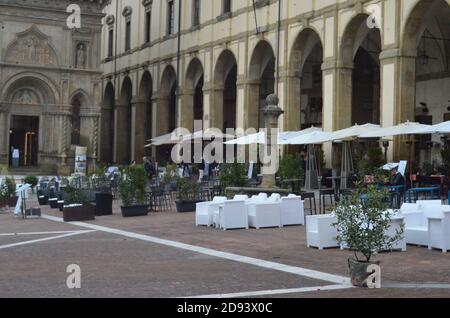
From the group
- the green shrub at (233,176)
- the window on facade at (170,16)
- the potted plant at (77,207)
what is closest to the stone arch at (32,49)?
the window on facade at (170,16)

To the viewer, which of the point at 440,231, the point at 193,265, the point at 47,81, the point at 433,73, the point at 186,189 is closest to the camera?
the point at 193,265

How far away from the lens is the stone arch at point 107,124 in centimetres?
5447

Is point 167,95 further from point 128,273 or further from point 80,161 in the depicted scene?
point 128,273

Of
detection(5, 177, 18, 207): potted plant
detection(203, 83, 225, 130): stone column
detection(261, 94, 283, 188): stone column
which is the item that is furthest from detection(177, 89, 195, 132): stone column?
detection(261, 94, 283, 188): stone column

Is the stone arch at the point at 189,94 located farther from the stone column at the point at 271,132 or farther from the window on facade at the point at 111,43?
the stone column at the point at 271,132

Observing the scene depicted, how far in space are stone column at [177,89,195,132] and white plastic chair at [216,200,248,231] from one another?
26.5m

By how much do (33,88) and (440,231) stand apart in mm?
32914

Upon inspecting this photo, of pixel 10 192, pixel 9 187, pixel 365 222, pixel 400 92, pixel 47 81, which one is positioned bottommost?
pixel 365 222

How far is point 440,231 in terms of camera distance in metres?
11.6

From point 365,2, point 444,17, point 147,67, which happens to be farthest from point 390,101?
point 147,67

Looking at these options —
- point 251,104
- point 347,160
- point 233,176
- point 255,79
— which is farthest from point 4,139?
point 233,176

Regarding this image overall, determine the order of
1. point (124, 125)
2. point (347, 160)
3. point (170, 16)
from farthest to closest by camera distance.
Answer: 1. point (124, 125)
2. point (170, 16)
3. point (347, 160)

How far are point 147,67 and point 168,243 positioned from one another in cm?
3504

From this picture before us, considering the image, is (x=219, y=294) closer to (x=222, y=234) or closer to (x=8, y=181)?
(x=222, y=234)
